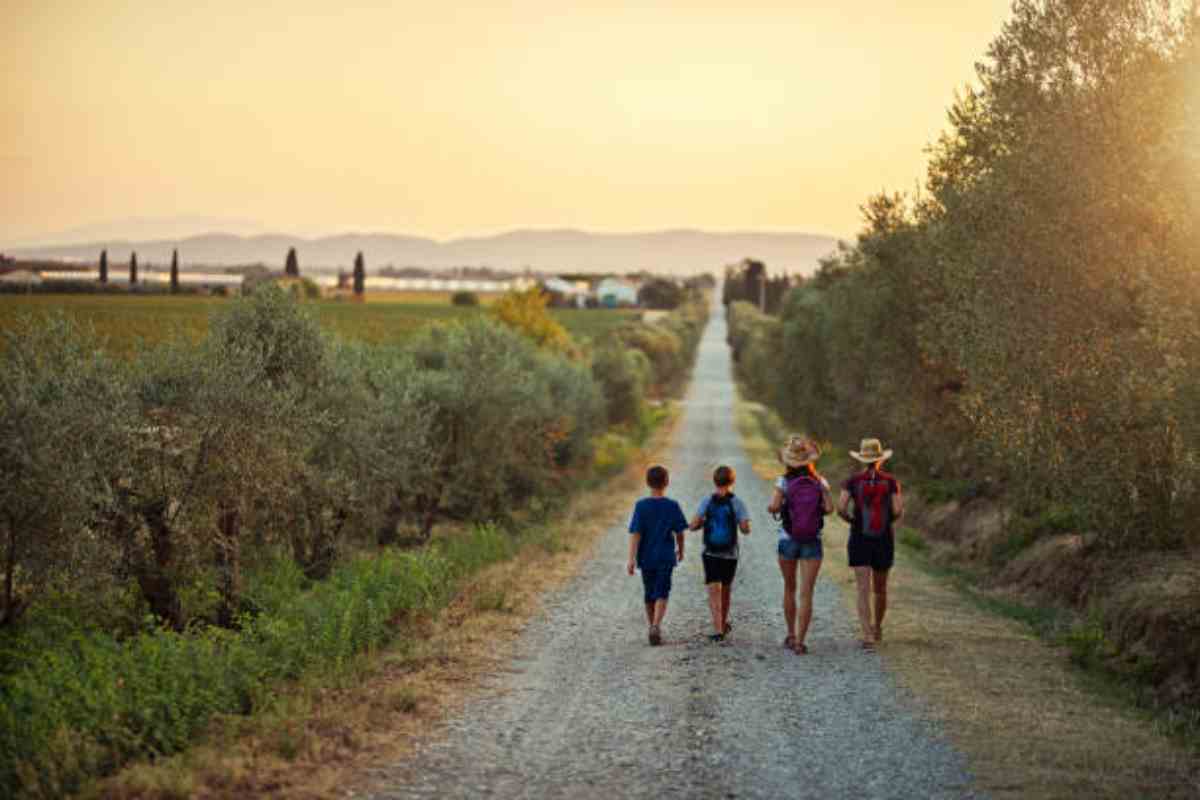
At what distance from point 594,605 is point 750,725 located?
726 cm

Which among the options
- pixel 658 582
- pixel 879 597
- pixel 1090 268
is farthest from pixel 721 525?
pixel 1090 268

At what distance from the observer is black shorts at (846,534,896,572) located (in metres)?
14.0

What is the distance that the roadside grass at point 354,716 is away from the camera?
8773 mm

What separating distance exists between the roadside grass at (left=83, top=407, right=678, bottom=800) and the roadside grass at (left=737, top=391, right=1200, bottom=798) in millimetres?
4427

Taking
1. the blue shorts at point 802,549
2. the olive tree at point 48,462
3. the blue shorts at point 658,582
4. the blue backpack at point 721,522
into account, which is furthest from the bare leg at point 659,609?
the olive tree at point 48,462

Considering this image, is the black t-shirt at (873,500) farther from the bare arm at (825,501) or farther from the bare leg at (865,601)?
the bare leg at (865,601)

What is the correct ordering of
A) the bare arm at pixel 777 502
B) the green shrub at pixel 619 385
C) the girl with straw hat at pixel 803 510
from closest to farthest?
the bare arm at pixel 777 502 → the girl with straw hat at pixel 803 510 → the green shrub at pixel 619 385

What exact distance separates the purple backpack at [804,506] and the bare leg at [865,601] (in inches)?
32.8

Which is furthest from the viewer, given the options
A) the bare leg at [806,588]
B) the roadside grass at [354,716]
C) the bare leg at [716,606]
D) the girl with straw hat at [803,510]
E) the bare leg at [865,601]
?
the bare leg at [716,606]

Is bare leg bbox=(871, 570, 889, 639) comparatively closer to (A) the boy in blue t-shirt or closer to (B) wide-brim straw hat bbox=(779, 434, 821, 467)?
(B) wide-brim straw hat bbox=(779, 434, 821, 467)

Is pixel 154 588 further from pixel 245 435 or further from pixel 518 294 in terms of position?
pixel 518 294

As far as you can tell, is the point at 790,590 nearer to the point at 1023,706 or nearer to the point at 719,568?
the point at 719,568

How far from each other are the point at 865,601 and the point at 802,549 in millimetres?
1190

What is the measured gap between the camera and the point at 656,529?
46.7 feet
